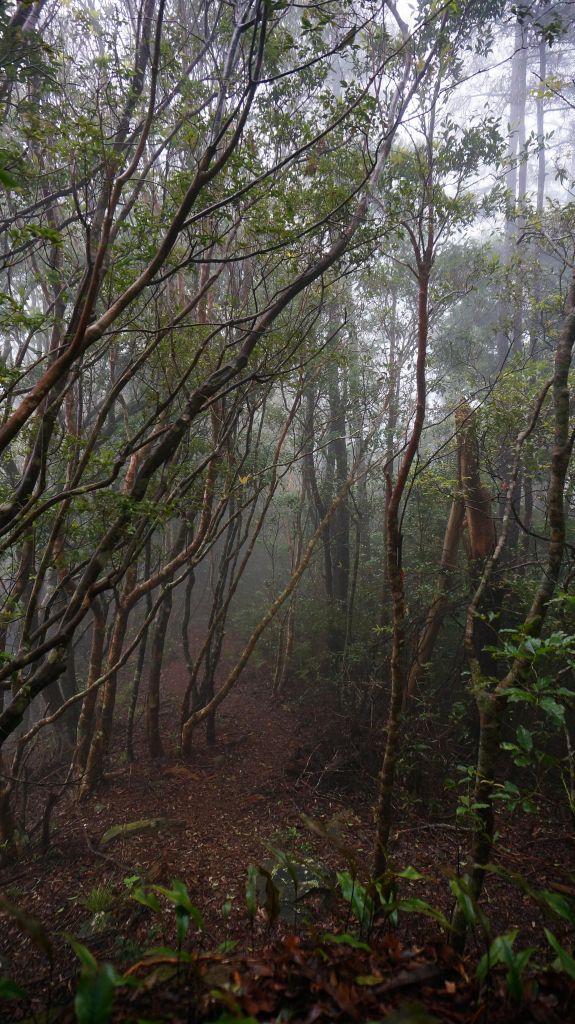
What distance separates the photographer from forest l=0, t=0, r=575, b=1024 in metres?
1.86

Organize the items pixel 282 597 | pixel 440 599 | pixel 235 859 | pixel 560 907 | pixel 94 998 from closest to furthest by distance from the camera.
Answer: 1. pixel 94 998
2. pixel 560 907
3. pixel 235 859
4. pixel 440 599
5. pixel 282 597

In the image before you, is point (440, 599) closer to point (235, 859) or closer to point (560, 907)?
→ point (235, 859)

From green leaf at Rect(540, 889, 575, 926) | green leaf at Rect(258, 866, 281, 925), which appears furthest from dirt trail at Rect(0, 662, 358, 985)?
green leaf at Rect(540, 889, 575, 926)

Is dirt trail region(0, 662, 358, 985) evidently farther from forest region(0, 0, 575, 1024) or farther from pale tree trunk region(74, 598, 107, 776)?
pale tree trunk region(74, 598, 107, 776)

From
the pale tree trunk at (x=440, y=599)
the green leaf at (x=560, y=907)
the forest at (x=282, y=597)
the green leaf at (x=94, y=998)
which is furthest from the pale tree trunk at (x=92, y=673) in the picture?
the green leaf at (x=560, y=907)

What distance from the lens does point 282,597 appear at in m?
6.48

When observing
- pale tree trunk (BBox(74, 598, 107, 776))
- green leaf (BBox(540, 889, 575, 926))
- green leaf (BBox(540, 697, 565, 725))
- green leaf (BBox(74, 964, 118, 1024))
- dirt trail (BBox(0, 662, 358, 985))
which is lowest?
dirt trail (BBox(0, 662, 358, 985))

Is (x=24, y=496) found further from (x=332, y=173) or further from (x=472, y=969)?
(x=332, y=173)

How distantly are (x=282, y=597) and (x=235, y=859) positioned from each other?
9.79 feet

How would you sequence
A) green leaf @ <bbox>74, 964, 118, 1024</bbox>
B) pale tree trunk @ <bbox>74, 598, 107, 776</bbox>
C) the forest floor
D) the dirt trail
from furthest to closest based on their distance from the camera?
1. pale tree trunk @ <bbox>74, 598, 107, 776</bbox>
2. the dirt trail
3. the forest floor
4. green leaf @ <bbox>74, 964, 118, 1024</bbox>

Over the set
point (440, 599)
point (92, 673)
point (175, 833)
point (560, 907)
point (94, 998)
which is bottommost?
point (175, 833)

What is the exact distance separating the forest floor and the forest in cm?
3

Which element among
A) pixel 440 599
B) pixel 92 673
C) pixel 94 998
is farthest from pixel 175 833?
pixel 94 998

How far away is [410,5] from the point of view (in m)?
5.31
